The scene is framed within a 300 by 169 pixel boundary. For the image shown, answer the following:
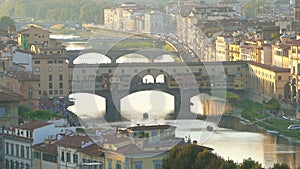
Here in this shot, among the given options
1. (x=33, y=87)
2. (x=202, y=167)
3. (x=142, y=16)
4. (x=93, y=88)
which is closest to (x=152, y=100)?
(x=93, y=88)

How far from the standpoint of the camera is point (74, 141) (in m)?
11.5

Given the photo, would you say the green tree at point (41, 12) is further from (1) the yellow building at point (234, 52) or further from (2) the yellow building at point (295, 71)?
(2) the yellow building at point (295, 71)

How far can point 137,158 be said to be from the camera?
1059 cm

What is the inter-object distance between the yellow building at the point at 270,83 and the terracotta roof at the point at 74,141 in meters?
10.5

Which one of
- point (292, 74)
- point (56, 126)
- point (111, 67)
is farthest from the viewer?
point (111, 67)

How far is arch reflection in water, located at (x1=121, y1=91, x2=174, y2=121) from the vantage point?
1939cm

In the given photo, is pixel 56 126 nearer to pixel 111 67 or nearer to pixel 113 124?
pixel 113 124

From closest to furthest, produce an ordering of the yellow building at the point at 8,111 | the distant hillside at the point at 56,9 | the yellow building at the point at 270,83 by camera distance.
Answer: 1. the yellow building at the point at 8,111
2. the yellow building at the point at 270,83
3. the distant hillside at the point at 56,9

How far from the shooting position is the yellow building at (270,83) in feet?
72.5

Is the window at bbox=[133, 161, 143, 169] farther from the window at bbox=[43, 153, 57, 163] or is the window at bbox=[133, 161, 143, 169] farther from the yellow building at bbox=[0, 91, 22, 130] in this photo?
the yellow building at bbox=[0, 91, 22, 130]

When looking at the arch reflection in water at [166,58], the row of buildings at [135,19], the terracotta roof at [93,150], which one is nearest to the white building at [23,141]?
the terracotta roof at [93,150]

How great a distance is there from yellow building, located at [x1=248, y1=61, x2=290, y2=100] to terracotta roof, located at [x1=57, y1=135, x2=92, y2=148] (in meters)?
10.5

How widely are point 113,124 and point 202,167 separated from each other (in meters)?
7.00

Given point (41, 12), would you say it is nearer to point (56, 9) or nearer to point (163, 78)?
point (56, 9)
